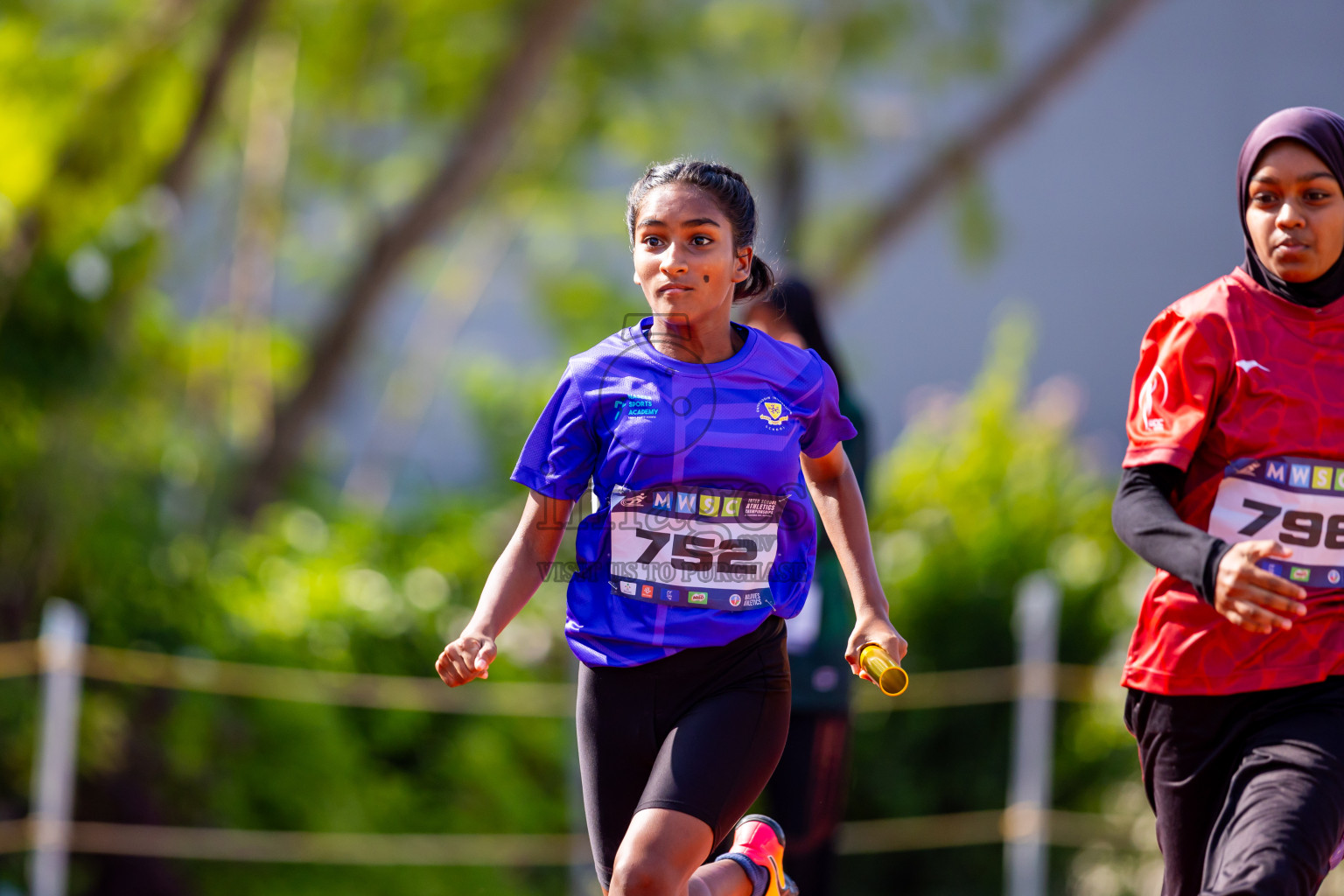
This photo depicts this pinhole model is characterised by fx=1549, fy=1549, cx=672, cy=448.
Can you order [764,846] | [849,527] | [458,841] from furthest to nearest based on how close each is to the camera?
[458,841], [764,846], [849,527]

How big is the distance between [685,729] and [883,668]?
418 millimetres

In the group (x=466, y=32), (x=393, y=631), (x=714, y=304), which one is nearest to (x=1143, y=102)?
(x=466, y=32)

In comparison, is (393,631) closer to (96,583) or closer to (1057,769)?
(96,583)

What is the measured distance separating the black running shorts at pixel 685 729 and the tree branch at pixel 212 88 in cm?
595

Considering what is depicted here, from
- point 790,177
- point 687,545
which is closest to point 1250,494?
point 687,545

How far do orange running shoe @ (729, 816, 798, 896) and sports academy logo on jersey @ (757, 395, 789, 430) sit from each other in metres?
0.87

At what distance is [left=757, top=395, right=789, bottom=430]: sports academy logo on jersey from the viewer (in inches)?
114

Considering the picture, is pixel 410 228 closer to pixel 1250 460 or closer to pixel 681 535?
pixel 681 535

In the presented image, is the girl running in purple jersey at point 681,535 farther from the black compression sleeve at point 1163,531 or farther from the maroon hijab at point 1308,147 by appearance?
the maroon hijab at point 1308,147

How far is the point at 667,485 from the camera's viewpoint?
2850 millimetres

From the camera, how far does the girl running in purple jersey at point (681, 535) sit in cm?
285

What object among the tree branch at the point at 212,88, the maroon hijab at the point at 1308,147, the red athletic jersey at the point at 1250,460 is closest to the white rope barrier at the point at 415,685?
the tree branch at the point at 212,88

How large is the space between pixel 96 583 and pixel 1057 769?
426cm

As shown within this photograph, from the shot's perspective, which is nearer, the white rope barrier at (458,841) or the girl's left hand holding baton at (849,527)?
the girl's left hand holding baton at (849,527)
